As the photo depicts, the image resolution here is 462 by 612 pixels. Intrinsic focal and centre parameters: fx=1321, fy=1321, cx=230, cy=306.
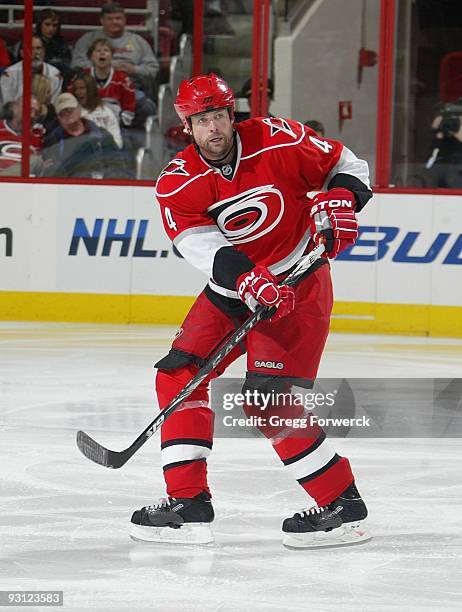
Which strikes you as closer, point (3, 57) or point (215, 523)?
point (215, 523)

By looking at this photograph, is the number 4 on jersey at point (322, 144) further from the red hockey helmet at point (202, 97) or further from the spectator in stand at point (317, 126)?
the spectator in stand at point (317, 126)

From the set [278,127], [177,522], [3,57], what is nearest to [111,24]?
[3,57]

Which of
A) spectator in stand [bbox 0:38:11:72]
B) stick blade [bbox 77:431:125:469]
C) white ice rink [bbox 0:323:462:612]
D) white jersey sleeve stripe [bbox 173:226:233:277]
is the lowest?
white ice rink [bbox 0:323:462:612]

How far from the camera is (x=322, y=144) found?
10.1 feet

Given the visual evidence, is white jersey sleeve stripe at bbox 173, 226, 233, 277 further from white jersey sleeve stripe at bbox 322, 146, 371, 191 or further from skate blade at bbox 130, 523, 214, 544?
skate blade at bbox 130, 523, 214, 544

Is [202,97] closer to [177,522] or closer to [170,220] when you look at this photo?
[170,220]

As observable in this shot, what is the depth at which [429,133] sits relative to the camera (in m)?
6.92

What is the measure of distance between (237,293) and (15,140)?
451 cm

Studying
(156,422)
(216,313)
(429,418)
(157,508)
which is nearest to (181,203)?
(216,313)

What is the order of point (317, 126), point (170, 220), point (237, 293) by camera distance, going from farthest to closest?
1. point (317, 126)
2. point (170, 220)
3. point (237, 293)

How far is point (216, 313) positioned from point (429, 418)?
5.53 feet

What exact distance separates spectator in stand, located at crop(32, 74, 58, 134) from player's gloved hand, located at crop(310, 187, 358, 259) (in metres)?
4.38

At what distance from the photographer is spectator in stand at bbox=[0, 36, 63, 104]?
7098 millimetres

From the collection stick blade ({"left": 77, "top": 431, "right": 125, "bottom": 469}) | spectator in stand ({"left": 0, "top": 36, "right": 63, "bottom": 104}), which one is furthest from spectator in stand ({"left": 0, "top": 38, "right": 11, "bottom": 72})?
stick blade ({"left": 77, "top": 431, "right": 125, "bottom": 469})
